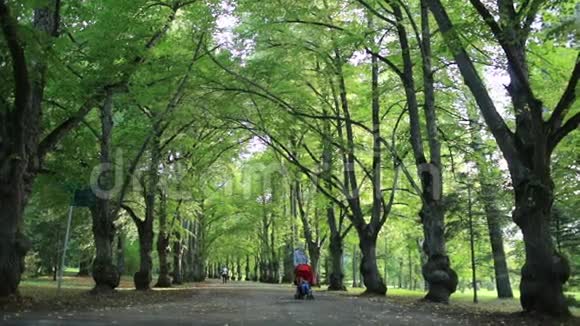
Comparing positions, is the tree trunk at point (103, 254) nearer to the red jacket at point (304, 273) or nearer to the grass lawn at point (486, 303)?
the red jacket at point (304, 273)

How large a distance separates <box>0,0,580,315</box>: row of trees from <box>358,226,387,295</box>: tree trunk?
8 cm

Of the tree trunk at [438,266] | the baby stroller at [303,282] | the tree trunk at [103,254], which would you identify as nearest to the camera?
the tree trunk at [438,266]

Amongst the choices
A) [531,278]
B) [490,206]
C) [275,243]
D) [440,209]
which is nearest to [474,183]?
[490,206]

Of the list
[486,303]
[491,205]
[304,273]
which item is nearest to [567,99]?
[304,273]

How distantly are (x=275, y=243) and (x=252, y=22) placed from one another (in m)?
36.1

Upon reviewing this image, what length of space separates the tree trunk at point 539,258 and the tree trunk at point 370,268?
12.2 metres

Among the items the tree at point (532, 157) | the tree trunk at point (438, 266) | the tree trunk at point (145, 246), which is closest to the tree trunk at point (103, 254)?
the tree trunk at point (145, 246)

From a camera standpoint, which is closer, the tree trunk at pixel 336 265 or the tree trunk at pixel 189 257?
the tree trunk at pixel 336 265

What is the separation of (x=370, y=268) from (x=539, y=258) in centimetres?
1288

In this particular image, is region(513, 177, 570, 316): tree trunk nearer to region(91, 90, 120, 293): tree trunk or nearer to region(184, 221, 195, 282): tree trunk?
region(91, 90, 120, 293): tree trunk

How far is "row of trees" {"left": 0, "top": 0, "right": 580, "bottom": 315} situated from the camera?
10156 millimetres

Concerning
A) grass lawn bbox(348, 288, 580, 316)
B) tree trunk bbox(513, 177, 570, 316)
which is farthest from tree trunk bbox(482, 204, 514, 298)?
tree trunk bbox(513, 177, 570, 316)

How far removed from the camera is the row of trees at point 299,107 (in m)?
10.2

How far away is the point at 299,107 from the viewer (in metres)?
22.1
